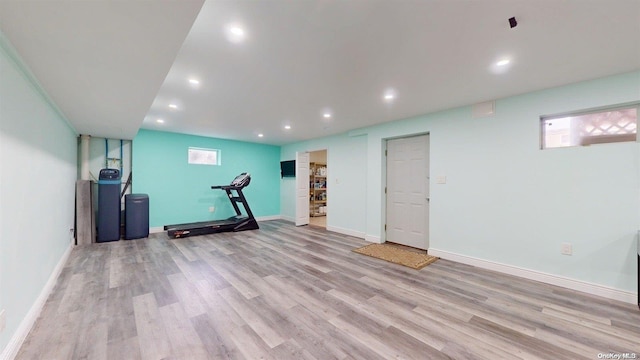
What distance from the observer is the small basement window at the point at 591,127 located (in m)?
2.45

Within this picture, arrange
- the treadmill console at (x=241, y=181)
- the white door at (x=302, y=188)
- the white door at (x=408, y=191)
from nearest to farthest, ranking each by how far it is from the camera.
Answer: the white door at (x=408, y=191) → the treadmill console at (x=241, y=181) → the white door at (x=302, y=188)

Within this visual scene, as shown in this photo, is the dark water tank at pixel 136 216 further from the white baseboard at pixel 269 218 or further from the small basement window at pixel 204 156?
the white baseboard at pixel 269 218

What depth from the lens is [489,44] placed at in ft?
6.23

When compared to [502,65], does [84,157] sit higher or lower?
lower

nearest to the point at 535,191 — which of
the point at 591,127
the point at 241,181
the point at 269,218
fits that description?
the point at 591,127

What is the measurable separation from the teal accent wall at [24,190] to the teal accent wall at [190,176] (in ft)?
7.24

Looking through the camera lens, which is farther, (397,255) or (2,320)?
(397,255)

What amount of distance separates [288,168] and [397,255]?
4.11 meters

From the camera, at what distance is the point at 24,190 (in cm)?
189

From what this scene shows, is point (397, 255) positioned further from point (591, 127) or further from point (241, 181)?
point (241, 181)

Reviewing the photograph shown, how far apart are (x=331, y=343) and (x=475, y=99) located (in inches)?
132

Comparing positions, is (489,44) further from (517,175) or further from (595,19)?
(517,175)

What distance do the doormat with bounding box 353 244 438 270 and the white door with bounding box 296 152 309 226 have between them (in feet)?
8.38

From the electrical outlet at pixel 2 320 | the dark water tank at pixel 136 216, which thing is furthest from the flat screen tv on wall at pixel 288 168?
the electrical outlet at pixel 2 320
